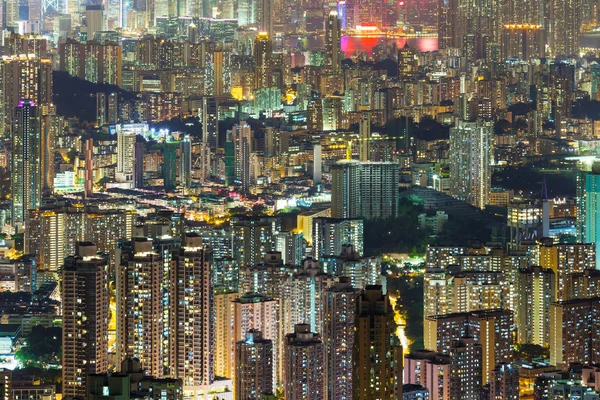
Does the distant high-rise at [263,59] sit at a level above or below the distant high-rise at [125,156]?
above

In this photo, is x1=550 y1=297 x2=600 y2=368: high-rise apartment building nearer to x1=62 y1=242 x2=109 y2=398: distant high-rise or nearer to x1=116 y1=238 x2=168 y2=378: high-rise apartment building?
x1=116 y1=238 x2=168 y2=378: high-rise apartment building

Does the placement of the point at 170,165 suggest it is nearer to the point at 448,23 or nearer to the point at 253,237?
the point at 253,237

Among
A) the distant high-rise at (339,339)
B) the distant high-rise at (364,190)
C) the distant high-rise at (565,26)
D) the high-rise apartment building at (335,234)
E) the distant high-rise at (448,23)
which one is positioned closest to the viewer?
the distant high-rise at (339,339)

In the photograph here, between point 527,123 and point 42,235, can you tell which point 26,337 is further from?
point 527,123

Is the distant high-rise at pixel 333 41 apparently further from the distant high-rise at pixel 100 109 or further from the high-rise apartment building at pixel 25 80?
the high-rise apartment building at pixel 25 80

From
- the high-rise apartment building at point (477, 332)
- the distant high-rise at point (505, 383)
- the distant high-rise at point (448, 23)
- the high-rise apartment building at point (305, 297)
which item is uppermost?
the distant high-rise at point (448, 23)

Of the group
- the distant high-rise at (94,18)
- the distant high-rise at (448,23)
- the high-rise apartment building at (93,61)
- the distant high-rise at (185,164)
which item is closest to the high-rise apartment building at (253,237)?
the distant high-rise at (185,164)
